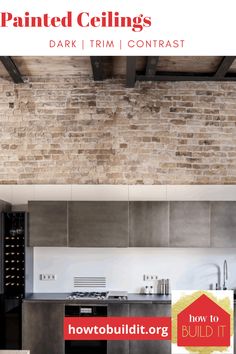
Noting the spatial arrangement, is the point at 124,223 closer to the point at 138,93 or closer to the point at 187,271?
the point at 187,271

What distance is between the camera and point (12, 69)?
657cm

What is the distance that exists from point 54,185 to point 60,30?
15.6 feet

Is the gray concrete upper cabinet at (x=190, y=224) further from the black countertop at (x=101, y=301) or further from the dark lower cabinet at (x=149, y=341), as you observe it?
the dark lower cabinet at (x=149, y=341)

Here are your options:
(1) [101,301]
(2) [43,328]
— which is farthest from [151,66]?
(2) [43,328]

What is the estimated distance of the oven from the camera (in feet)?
21.9

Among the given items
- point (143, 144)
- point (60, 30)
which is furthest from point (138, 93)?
point (60, 30)

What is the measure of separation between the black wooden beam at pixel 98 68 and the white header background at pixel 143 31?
3.57m

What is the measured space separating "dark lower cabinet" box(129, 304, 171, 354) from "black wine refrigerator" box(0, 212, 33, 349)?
55.7 inches

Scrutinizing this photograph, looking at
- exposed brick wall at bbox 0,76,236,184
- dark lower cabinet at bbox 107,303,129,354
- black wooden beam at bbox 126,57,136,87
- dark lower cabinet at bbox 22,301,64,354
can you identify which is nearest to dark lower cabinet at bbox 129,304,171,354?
dark lower cabinet at bbox 107,303,129,354

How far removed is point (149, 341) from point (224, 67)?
3480 millimetres

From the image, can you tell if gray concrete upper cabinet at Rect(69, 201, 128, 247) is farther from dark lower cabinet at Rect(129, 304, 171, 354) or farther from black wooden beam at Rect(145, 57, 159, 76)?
black wooden beam at Rect(145, 57, 159, 76)

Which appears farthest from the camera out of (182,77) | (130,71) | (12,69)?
(182,77)

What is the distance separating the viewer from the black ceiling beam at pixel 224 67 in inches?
243

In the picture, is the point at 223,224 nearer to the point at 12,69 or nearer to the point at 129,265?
the point at 129,265
